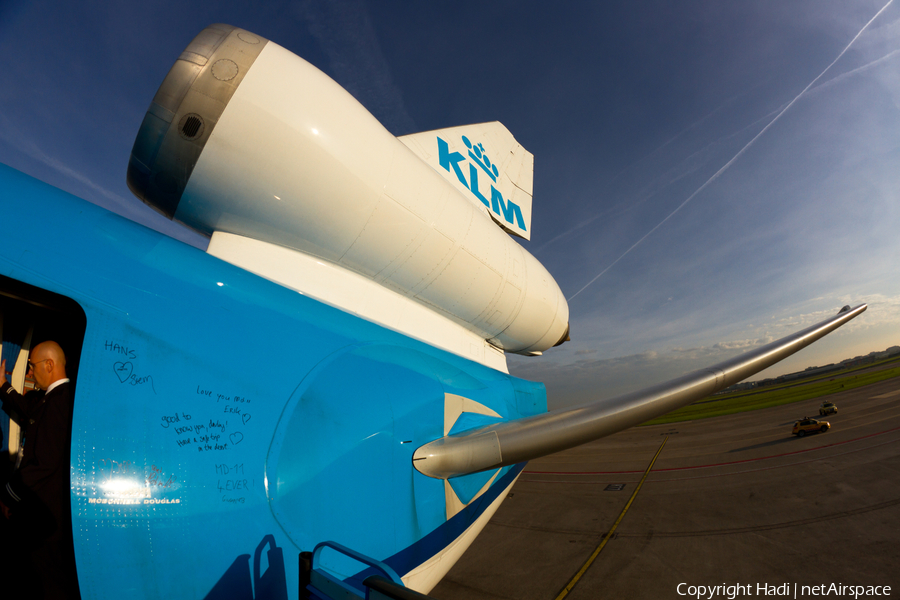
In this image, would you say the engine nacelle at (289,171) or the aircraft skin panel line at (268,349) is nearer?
the aircraft skin panel line at (268,349)

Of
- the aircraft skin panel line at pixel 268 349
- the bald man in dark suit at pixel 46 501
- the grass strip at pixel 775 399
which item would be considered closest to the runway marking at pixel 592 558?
the aircraft skin panel line at pixel 268 349

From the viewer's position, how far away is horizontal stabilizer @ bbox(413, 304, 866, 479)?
2945mm

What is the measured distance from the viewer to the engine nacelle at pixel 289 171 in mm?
2887

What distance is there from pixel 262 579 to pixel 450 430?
6.40 feet

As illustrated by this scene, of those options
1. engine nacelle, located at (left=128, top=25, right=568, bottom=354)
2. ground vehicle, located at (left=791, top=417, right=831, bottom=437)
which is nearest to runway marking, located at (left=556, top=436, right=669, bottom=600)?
engine nacelle, located at (left=128, top=25, right=568, bottom=354)

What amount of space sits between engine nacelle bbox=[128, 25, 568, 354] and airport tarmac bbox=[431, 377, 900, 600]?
6.86 metres

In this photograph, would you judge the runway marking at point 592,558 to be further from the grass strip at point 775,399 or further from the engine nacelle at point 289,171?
the grass strip at point 775,399

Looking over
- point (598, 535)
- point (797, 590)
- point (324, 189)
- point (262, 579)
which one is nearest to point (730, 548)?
point (797, 590)

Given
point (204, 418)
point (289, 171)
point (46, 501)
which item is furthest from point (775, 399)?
point (46, 501)

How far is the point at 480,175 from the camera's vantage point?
6418 mm

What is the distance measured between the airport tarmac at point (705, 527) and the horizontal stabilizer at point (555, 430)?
5189mm

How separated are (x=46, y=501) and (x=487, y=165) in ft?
22.1

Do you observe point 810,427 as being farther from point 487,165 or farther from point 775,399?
point 775,399

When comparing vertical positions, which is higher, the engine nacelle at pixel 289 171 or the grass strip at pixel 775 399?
the engine nacelle at pixel 289 171
